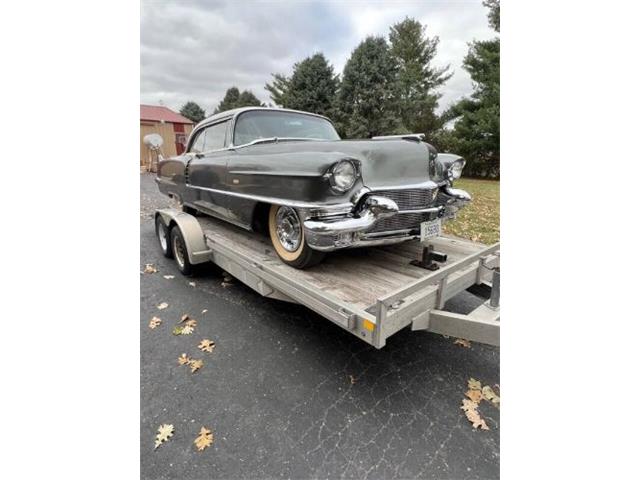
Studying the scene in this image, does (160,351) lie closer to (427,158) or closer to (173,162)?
(427,158)

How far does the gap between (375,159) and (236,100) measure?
47663 mm

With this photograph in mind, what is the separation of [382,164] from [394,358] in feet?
5.59

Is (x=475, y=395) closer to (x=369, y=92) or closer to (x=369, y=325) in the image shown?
(x=369, y=325)

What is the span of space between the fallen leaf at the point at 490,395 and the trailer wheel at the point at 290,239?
→ 165cm

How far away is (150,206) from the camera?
10.3 metres

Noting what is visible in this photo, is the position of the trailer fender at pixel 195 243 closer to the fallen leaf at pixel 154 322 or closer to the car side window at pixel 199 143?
the fallen leaf at pixel 154 322

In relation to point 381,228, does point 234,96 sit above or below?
above

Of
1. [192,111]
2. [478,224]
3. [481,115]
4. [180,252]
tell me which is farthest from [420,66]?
[192,111]

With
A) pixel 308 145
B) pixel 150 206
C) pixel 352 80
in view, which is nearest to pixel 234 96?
pixel 352 80

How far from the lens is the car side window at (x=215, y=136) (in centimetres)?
437

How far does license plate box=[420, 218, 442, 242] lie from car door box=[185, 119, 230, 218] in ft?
7.67

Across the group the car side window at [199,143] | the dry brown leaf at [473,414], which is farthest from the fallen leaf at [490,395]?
the car side window at [199,143]

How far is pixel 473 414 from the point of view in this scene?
7.39ft

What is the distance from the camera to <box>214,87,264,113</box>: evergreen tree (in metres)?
41.3
